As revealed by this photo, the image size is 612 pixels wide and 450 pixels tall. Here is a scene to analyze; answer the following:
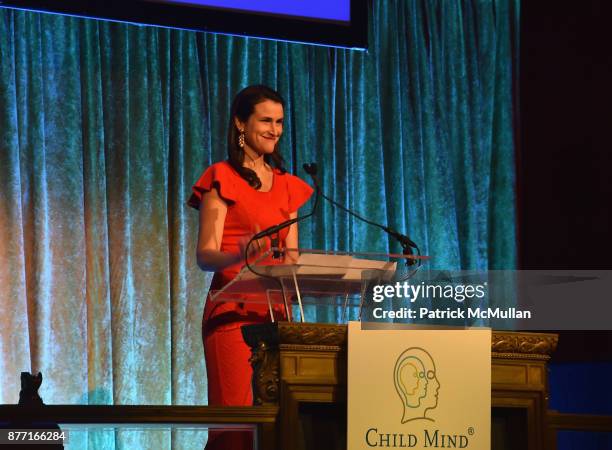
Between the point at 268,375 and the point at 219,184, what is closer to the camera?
the point at 268,375

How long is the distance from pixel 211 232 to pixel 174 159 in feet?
5.32

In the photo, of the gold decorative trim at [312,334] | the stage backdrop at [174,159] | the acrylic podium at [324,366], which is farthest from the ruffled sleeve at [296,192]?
the stage backdrop at [174,159]

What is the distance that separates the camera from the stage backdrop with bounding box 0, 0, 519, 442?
4.27 metres

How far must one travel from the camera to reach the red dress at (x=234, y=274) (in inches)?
111

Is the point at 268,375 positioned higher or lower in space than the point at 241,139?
lower

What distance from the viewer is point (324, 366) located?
2.17m

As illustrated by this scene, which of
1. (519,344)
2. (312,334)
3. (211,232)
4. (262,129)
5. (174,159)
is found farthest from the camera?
(174,159)

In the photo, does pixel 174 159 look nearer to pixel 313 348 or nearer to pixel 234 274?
pixel 234 274

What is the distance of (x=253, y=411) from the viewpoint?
7.03ft

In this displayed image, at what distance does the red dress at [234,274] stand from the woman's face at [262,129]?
0.35ft

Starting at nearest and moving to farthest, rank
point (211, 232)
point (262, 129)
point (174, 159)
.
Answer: point (211, 232)
point (262, 129)
point (174, 159)

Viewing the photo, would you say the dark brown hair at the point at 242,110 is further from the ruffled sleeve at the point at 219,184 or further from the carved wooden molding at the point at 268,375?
the carved wooden molding at the point at 268,375

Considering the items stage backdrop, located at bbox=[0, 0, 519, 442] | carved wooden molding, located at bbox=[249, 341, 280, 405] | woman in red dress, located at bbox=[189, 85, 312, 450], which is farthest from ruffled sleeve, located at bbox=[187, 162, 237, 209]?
stage backdrop, located at bbox=[0, 0, 519, 442]

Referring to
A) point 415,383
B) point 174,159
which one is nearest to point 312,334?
point 415,383
